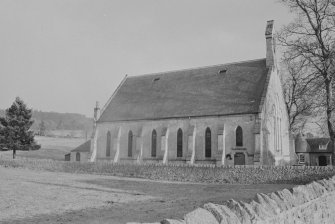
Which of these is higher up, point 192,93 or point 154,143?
point 192,93

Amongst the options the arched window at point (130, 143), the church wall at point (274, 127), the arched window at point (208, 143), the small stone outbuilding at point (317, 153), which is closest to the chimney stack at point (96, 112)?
the arched window at point (130, 143)

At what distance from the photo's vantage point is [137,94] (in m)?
47.3

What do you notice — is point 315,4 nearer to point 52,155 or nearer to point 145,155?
point 145,155

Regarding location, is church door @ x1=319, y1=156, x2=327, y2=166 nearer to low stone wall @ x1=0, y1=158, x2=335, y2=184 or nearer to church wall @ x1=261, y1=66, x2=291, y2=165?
church wall @ x1=261, y1=66, x2=291, y2=165

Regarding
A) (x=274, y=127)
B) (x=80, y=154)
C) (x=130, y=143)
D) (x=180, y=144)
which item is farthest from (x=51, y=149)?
(x=274, y=127)

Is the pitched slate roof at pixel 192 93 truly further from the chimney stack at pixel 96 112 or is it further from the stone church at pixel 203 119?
the chimney stack at pixel 96 112

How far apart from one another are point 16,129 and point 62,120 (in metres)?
101

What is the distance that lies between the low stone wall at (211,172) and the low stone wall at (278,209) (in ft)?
61.3

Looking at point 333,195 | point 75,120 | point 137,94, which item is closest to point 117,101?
point 137,94

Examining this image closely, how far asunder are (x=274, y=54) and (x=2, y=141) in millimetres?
40464

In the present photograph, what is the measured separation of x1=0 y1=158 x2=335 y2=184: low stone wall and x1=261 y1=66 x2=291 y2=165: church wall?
6.17m

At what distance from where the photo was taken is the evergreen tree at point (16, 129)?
1987 inches

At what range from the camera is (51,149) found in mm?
77500

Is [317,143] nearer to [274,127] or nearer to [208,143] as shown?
[274,127]
